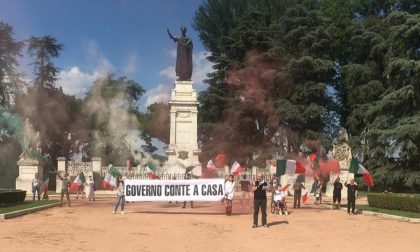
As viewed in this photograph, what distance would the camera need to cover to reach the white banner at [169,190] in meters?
21.0

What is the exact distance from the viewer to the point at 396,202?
866 inches

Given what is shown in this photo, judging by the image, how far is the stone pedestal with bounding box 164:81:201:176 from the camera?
3897 cm

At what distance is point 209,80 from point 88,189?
24653 millimetres

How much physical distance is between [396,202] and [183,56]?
25.2m

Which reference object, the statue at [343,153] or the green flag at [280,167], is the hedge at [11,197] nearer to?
the green flag at [280,167]

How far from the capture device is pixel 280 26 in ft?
158

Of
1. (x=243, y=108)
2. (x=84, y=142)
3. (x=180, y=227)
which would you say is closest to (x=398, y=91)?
(x=243, y=108)

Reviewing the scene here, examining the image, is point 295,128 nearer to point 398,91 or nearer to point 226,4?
point 398,91

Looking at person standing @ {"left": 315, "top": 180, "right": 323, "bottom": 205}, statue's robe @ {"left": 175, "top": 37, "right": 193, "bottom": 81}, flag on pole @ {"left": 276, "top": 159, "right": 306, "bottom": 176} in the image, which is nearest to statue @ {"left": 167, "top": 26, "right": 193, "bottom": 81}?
statue's robe @ {"left": 175, "top": 37, "right": 193, "bottom": 81}

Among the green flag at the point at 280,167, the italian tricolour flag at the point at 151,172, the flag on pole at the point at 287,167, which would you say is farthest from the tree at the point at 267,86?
the green flag at the point at 280,167

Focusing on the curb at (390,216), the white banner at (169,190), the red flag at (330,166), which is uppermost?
the red flag at (330,166)

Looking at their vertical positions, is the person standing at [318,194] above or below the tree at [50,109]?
below

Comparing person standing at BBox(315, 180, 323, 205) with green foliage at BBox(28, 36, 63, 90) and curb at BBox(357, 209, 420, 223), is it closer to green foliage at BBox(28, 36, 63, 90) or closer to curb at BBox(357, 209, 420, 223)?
curb at BBox(357, 209, 420, 223)

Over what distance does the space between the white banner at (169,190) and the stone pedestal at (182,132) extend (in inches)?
674
